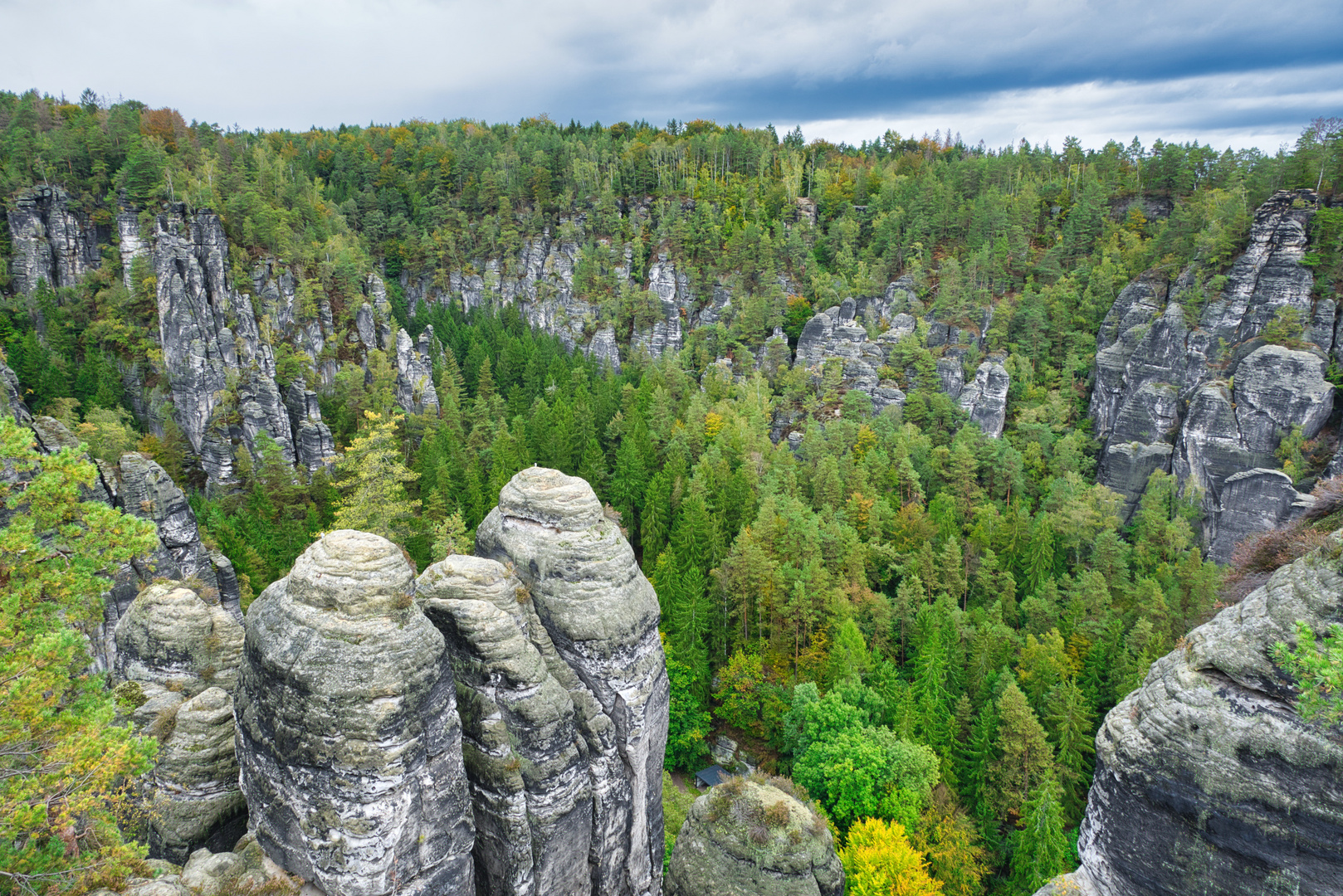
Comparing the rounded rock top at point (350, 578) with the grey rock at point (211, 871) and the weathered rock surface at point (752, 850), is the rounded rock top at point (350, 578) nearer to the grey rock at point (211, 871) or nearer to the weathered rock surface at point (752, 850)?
the grey rock at point (211, 871)

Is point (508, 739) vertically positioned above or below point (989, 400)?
above

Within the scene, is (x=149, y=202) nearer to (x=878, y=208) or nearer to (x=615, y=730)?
(x=615, y=730)

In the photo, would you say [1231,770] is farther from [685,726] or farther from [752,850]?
[685,726]

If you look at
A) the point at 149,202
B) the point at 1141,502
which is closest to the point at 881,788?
the point at 1141,502

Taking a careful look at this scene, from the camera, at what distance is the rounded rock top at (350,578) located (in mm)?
11125

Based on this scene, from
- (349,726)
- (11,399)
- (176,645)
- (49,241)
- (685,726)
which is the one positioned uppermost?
(49,241)

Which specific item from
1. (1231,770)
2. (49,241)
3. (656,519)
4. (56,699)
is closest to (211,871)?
(56,699)

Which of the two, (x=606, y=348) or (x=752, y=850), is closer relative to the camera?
(x=752, y=850)

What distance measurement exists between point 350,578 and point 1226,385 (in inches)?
2619

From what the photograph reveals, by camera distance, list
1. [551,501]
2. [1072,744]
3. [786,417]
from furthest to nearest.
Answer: [786,417], [1072,744], [551,501]

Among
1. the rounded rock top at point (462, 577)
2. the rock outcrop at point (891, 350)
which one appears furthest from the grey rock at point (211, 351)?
the rock outcrop at point (891, 350)

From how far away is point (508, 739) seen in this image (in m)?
13.6

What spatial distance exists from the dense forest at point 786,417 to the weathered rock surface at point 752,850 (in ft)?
36.5

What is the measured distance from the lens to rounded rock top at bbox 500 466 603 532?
16.1m
